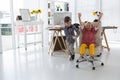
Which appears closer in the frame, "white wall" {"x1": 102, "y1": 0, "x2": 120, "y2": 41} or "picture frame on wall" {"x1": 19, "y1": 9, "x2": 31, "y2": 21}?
"picture frame on wall" {"x1": 19, "y1": 9, "x2": 31, "y2": 21}

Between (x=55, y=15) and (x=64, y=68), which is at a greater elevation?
(x=55, y=15)

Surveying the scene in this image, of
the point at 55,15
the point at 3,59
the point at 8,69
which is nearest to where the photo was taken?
the point at 8,69

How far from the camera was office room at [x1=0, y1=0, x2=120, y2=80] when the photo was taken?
3787 millimetres

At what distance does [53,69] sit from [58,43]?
204 centimetres

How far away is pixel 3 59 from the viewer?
5004 mm

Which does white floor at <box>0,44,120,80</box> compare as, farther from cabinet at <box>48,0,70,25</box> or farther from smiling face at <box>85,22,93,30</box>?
cabinet at <box>48,0,70,25</box>

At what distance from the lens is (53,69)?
3980mm

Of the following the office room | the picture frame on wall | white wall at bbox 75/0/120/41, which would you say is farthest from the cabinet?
white wall at bbox 75/0/120/41

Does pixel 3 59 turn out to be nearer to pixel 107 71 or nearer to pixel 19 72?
pixel 19 72

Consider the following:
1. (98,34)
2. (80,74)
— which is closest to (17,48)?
(98,34)

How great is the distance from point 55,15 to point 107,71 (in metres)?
2.51

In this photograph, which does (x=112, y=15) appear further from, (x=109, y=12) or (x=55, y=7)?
(x=55, y=7)

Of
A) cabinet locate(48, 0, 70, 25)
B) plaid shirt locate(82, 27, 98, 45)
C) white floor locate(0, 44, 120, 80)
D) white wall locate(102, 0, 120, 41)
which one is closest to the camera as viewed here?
white floor locate(0, 44, 120, 80)

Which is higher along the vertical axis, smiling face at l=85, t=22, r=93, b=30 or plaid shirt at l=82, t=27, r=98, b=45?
smiling face at l=85, t=22, r=93, b=30
